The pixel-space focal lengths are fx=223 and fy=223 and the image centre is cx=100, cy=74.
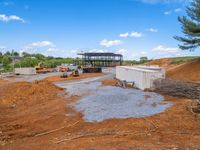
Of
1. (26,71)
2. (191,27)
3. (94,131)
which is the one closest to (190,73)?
(191,27)

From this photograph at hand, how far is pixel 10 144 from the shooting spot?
719cm

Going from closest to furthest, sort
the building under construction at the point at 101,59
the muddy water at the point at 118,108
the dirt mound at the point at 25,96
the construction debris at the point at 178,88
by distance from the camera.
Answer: the muddy water at the point at 118,108 → the construction debris at the point at 178,88 → the dirt mound at the point at 25,96 → the building under construction at the point at 101,59

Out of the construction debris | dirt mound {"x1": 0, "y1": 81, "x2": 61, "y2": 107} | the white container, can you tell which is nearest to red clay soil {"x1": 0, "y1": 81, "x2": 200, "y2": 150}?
the construction debris

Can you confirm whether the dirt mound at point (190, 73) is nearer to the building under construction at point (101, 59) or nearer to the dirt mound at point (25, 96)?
the dirt mound at point (25, 96)

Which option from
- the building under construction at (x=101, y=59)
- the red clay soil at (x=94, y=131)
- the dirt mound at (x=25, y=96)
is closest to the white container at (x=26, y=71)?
the building under construction at (x=101, y=59)

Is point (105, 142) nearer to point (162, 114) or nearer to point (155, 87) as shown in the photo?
point (162, 114)

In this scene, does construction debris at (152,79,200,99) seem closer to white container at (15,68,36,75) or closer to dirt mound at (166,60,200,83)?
dirt mound at (166,60,200,83)

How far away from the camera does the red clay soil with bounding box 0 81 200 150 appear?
652 centimetres

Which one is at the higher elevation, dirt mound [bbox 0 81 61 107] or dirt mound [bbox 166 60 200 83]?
dirt mound [bbox 166 60 200 83]

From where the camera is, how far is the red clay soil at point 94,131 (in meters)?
6.52

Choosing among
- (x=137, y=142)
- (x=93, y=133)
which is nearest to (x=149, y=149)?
(x=137, y=142)

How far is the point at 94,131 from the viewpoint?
792 centimetres

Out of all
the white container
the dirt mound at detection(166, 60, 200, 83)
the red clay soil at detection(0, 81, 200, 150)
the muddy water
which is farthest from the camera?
the white container

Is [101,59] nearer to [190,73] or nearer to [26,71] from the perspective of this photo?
[26,71]
